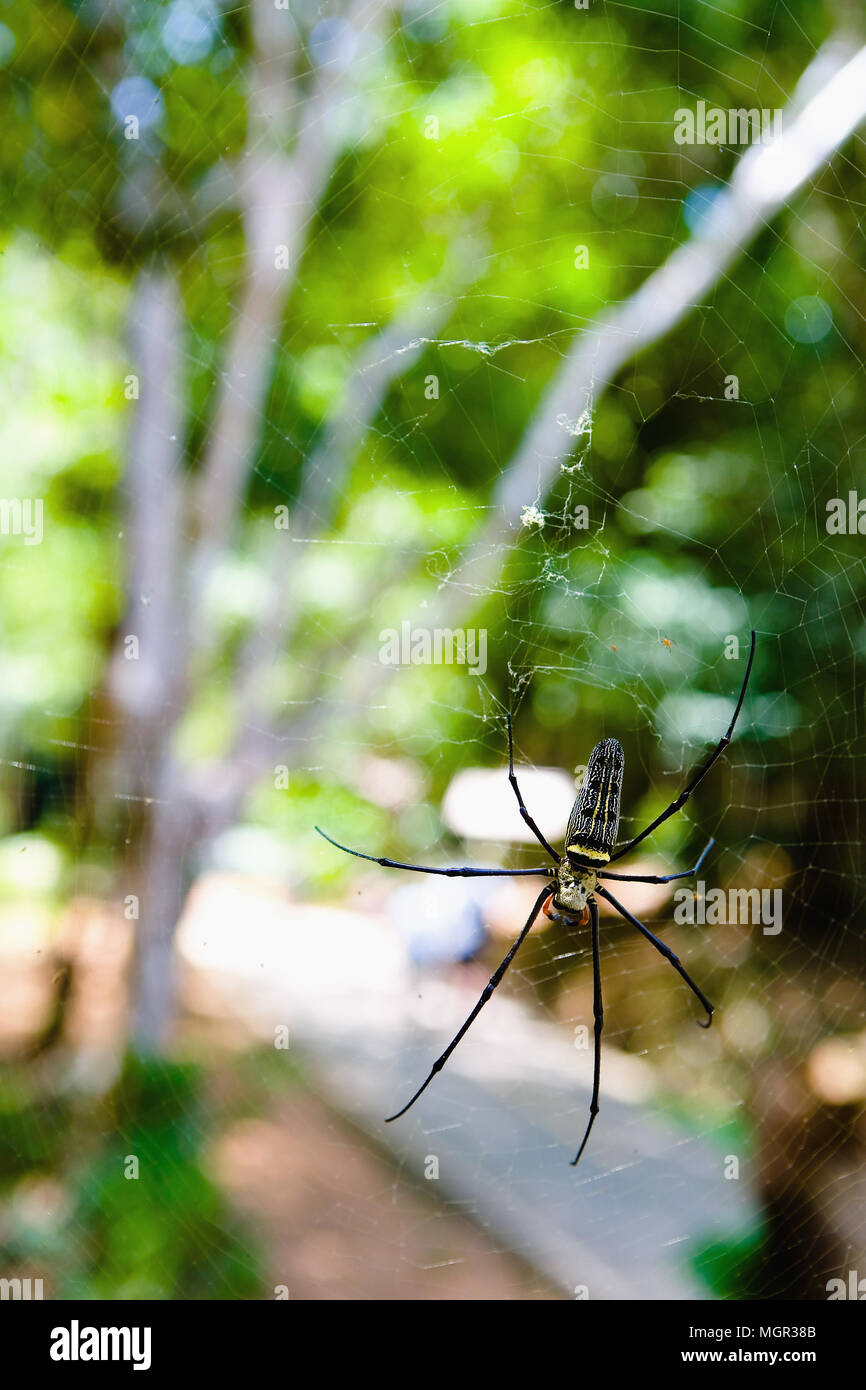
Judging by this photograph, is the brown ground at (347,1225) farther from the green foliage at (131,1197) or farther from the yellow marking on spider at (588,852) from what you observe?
the yellow marking on spider at (588,852)

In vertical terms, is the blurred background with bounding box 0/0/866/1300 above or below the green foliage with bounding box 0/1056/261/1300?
above

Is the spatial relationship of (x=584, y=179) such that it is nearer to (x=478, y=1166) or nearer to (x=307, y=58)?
(x=307, y=58)

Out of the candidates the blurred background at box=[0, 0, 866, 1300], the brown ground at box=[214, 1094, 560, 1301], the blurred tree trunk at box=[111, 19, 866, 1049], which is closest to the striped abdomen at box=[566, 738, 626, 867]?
the blurred background at box=[0, 0, 866, 1300]

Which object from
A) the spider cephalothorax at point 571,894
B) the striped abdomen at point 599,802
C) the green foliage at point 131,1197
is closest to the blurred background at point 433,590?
the green foliage at point 131,1197

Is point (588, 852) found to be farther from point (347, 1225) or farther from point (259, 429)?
point (347, 1225)

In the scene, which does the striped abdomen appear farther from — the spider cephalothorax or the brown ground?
the brown ground

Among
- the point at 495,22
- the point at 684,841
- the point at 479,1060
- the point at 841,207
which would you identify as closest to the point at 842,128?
the point at 841,207

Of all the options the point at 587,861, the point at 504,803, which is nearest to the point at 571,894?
the point at 587,861
